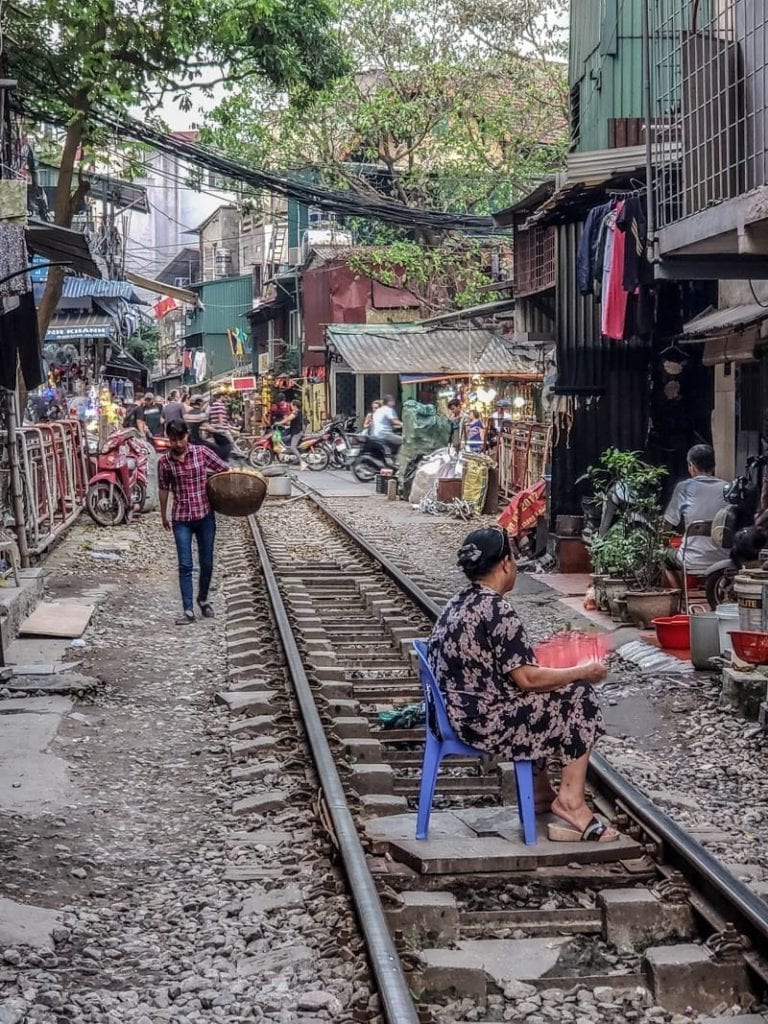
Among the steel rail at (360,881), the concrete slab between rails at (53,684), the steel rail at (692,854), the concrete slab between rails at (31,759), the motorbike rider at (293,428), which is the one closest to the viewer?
the steel rail at (360,881)

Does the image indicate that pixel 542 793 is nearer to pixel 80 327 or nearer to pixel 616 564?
pixel 616 564

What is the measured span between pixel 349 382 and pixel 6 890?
132 feet

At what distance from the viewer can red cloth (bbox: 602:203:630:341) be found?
1366cm

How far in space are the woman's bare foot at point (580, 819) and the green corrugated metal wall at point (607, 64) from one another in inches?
482

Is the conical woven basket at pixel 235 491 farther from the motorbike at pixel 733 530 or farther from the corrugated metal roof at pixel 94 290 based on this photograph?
the corrugated metal roof at pixel 94 290

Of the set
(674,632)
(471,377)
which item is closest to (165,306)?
(471,377)

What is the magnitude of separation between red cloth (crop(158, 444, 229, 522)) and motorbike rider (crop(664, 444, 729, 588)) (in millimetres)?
4267

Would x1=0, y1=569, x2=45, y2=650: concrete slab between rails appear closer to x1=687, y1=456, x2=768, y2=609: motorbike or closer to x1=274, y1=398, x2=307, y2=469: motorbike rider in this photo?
x1=687, y1=456, x2=768, y2=609: motorbike

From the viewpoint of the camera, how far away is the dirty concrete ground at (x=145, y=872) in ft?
15.5

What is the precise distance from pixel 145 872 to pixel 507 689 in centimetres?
185

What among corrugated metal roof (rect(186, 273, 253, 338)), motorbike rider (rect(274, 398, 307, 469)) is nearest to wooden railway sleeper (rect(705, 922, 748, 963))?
motorbike rider (rect(274, 398, 307, 469))

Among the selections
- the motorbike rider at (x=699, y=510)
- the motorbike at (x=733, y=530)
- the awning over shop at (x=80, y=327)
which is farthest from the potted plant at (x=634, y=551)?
the awning over shop at (x=80, y=327)

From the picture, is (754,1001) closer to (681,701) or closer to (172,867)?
(172,867)

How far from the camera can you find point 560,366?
16.3 m
